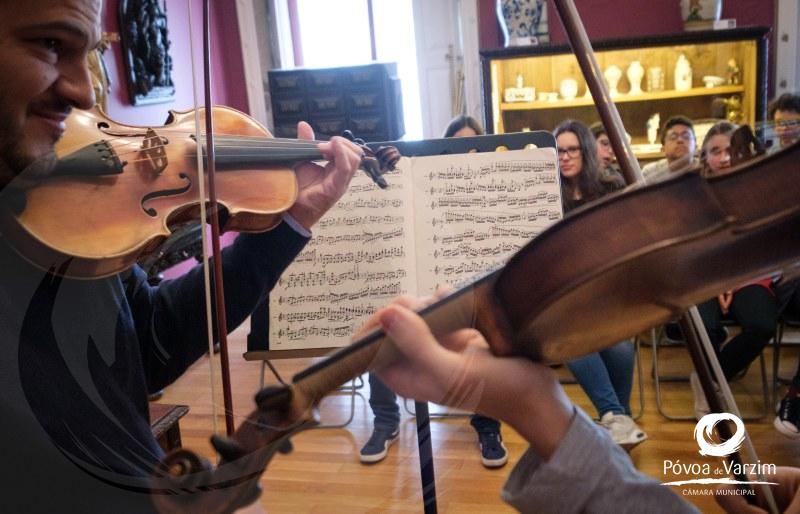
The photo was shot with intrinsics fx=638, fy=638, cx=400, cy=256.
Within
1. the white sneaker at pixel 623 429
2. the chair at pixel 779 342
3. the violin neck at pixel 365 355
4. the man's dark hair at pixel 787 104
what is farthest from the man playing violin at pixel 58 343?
the man's dark hair at pixel 787 104

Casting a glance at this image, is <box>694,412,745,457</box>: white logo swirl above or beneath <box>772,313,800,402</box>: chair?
above

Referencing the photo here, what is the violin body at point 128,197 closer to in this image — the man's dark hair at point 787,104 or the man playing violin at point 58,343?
the man playing violin at point 58,343

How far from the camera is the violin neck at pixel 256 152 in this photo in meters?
0.66

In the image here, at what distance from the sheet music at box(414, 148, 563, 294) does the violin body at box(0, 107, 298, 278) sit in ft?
0.62

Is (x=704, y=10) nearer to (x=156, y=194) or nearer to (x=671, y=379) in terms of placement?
(x=671, y=379)

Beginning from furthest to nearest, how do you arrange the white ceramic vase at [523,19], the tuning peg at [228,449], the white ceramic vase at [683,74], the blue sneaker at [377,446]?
1. the white ceramic vase at [523,19]
2. the white ceramic vase at [683,74]
3. the blue sneaker at [377,446]
4. the tuning peg at [228,449]

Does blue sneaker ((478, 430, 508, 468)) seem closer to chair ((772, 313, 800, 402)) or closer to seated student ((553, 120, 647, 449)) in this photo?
seated student ((553, 120, 647, 449))

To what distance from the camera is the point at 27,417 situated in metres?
0.38

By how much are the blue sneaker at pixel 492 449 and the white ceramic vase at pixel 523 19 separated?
2.79 meters

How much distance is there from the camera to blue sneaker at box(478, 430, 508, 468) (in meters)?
0.51

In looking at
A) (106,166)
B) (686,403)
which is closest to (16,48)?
(106,166)

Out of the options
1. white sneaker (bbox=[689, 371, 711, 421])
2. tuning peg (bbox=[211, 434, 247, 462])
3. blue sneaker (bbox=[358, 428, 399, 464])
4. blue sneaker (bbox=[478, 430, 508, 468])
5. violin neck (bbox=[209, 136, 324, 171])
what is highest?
violin neck (bbox=[209, 136, 324, 171])

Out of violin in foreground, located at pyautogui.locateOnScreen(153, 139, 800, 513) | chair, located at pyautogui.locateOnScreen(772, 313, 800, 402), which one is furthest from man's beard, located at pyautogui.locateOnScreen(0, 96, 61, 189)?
chair, located at pyautogui.locateOnScreen(772, 313, 800, 402)

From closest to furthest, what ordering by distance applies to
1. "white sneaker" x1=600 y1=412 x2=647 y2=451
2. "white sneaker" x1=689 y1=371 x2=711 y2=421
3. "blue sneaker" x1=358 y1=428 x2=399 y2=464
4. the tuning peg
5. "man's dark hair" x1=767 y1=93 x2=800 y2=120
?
the tuning peg, "blue sneaker" x1=358 y1=428 x2=399 y2=464, "white sneaker" x1=689 y1=371 x2=711 y2=421, "white sneaker" x1=600 y1=412 x2=647 y2=451, "man's dark hair" x1=767 y1=93 x2=800 y2=120
